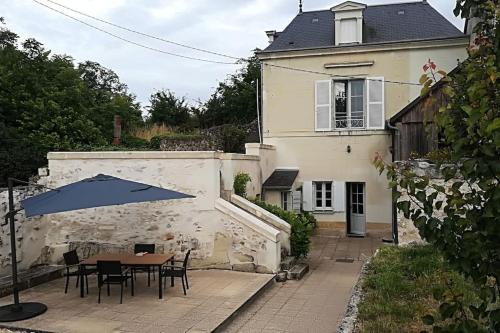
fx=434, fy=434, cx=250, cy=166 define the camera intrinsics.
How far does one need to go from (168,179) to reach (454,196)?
8.28 m

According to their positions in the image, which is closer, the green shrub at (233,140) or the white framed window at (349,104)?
the white framed window at (349,104)

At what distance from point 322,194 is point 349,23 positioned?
6.28 m

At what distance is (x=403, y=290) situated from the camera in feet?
20.1

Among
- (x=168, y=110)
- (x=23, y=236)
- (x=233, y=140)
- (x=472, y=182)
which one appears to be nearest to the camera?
(x=472, y=182)

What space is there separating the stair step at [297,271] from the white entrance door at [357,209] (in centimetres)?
630

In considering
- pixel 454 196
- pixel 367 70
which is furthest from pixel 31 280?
pixel 367 70

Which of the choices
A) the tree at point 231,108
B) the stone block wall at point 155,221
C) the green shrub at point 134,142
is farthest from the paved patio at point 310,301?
the tree at point 231,108

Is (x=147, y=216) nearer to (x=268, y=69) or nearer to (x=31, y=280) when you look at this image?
(x=31, y=280)

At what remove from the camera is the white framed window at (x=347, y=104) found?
50.0 ft

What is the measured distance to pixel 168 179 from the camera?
32.7 feet

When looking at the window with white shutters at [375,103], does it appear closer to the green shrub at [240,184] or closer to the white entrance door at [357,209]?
the white entrance door at [357,209]

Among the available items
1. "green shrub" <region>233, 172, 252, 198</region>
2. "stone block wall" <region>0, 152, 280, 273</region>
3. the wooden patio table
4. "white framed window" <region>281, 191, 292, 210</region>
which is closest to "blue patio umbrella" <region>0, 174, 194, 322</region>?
the wooden patio table

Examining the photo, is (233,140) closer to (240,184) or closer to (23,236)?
(240,184)

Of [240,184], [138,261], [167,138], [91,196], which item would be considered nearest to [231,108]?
[167,138]
